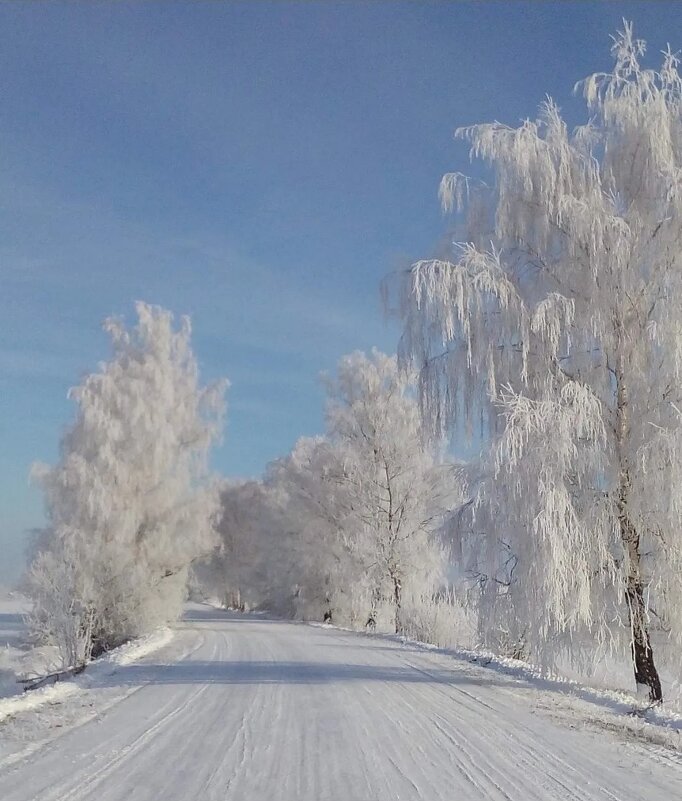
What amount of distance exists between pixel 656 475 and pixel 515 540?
214 centimetres

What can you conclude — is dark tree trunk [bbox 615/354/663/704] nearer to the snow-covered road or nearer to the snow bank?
the snow-covered road

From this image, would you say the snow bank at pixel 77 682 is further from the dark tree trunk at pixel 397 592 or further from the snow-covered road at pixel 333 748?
the dark tree trunk at pixel 397 592

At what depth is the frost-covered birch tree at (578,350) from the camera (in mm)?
10352

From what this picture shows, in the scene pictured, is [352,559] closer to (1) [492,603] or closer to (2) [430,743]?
(1) [492,603]

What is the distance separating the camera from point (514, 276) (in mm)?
12375

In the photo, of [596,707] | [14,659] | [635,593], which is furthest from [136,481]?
[596,707]

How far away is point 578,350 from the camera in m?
11.9

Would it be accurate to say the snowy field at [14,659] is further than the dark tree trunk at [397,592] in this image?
No

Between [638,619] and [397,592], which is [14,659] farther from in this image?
[638,619]

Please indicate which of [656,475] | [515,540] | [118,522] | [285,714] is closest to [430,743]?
[285,714]

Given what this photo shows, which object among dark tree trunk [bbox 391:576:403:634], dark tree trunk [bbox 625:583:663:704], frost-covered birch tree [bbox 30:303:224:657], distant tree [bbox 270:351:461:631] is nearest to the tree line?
dark tree trunk [bbox 625:583:663:704]

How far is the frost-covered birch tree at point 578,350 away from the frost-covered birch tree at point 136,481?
14367 millimetres

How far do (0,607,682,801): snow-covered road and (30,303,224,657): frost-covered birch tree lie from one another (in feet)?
40.5

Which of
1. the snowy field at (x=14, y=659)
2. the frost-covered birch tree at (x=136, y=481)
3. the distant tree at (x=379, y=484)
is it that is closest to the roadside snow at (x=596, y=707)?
the snowy field at (x=14, y=659)
